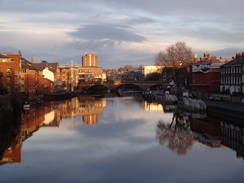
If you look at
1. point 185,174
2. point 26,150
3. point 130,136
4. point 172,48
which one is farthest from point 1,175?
point 172,48

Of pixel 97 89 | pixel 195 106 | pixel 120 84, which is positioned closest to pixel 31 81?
pixel 195 106

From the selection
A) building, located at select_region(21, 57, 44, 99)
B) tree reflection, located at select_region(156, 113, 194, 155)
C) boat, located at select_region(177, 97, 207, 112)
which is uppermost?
building, located at select_region(21, 57, 44, 99)

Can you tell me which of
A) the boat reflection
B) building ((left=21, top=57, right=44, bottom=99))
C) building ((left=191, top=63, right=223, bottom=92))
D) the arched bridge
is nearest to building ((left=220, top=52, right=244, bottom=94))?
building ((left=191, top=63, right=223, bottom=92))

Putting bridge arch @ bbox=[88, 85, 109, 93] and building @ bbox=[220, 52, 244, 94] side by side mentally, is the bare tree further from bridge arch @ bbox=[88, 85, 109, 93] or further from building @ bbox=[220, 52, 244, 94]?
bridge arch @ bbox=[88, 85, 109, 93]

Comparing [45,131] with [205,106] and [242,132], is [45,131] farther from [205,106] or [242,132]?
[205,106]

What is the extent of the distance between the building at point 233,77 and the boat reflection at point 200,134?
1326cm

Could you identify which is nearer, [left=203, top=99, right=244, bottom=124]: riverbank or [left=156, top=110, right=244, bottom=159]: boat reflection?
[left=156, top=110, right=244, bottom=159]: boat reflection

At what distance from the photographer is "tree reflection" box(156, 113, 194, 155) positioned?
27002 millimetres

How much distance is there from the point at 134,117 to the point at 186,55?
45.2 meters

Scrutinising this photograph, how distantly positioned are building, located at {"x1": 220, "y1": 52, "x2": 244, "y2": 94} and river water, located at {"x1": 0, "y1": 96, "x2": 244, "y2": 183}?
53.9 ft

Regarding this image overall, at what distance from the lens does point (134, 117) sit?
159 ft

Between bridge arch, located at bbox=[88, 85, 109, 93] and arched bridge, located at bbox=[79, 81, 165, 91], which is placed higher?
arched bridge, located at bbox=[79, 81, 165, 91]

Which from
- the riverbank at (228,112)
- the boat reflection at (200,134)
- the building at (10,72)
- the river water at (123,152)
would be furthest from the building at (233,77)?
the building at (10,72)

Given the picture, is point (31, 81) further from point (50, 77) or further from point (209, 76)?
point (209, 76)
